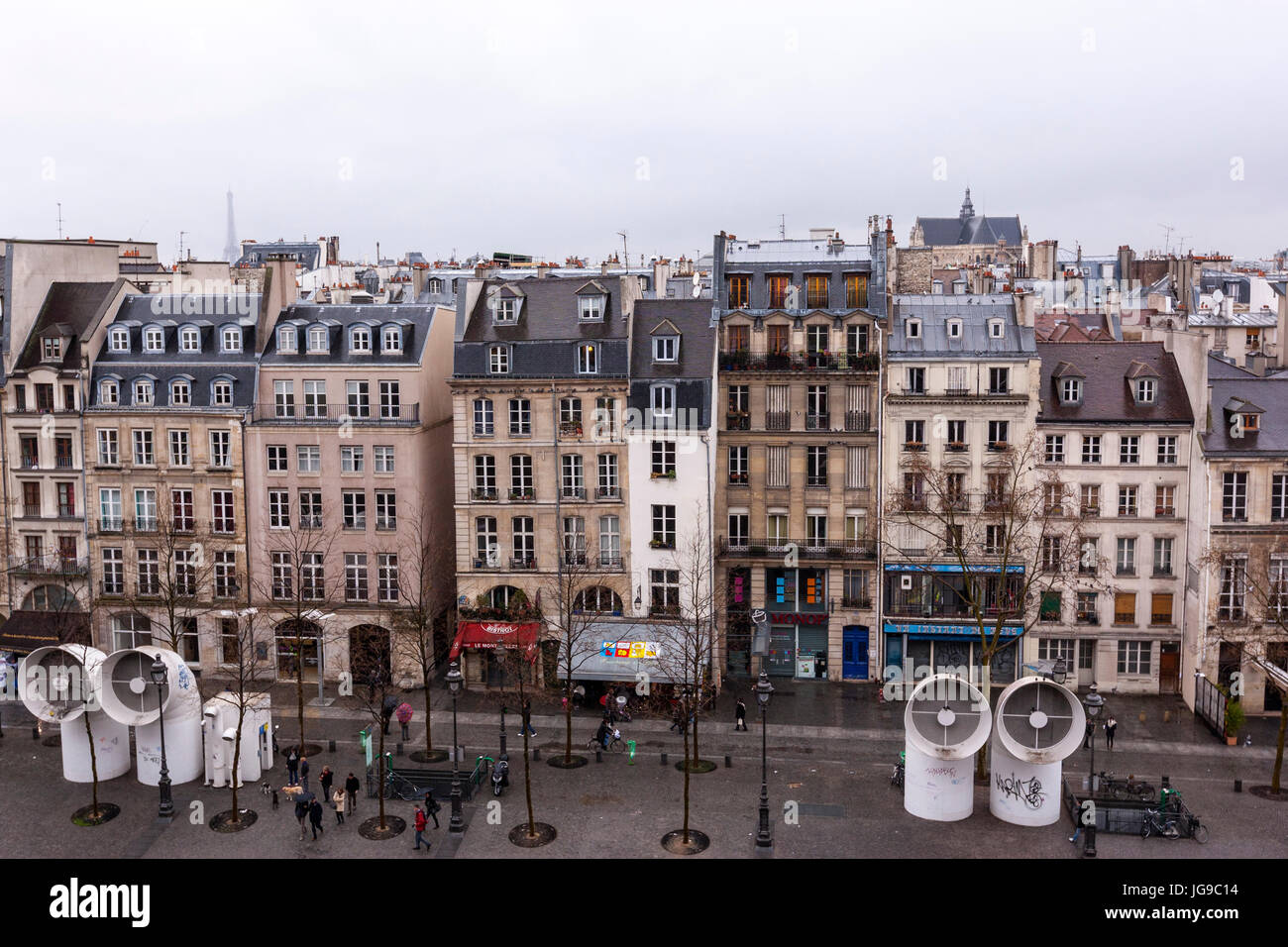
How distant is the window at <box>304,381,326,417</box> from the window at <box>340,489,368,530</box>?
3.64 metres

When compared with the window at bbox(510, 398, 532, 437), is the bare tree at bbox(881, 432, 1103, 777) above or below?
below

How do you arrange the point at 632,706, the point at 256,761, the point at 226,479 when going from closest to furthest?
the point at 256,761, the point at 632,706, the point at 226,479

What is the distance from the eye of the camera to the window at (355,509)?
52.3 meters

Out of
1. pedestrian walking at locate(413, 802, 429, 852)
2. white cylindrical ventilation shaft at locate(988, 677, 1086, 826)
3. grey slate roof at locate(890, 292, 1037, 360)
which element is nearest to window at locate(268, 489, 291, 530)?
pedestrian walking at locate(413, 802, 429, 852)

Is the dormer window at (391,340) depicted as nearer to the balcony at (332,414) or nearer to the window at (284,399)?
the balcony at (332,414)

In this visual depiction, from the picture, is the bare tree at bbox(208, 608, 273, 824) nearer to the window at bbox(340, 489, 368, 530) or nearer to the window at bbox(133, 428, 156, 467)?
the window at bbox(340, 489, 368, 530)

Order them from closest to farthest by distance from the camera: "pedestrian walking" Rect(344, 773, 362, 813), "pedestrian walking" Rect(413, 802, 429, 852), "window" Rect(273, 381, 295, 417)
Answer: "pedestrian walking" Rect(413, 802, 429, 852), "pedestrian walking" Rect(344, 773, 362, 813), "window" Rect(273, 381, 295, 417)

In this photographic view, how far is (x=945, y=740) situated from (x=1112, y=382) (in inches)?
839

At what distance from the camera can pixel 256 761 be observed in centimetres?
4175

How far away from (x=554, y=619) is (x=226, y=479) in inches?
605

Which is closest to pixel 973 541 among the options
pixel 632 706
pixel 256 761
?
pixel 632 706

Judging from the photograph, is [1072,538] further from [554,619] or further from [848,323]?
[554,619]

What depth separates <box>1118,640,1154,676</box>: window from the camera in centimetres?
5125

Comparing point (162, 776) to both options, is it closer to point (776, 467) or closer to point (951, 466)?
point (776, 467)
